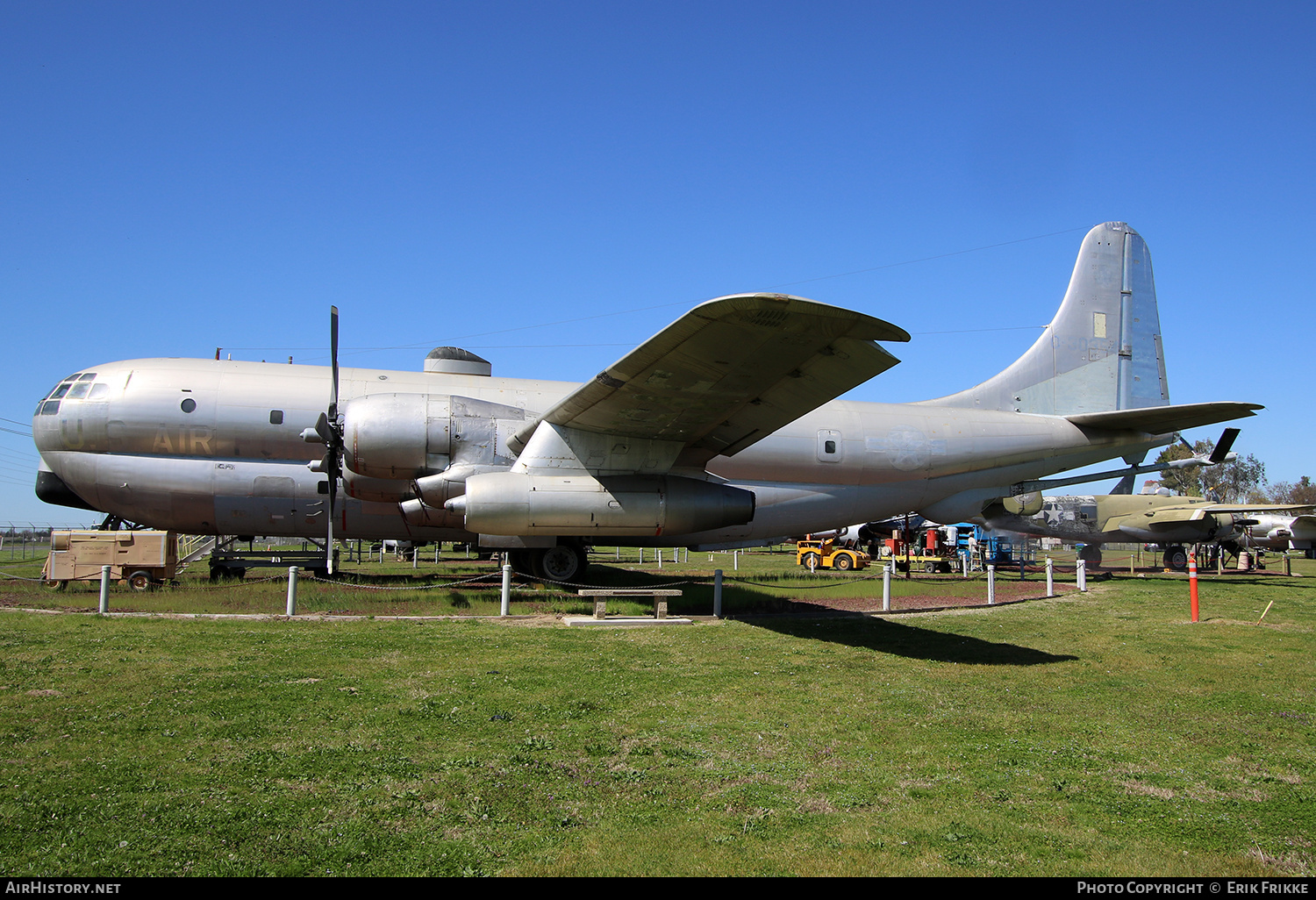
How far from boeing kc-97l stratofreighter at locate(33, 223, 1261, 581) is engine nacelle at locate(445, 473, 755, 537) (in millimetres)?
30

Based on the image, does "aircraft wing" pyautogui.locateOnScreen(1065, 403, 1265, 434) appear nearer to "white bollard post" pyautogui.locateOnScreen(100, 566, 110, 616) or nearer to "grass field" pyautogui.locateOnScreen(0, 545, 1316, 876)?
"grass field" pyautogui.locateOnScreen(0, 545, 1316, 876)

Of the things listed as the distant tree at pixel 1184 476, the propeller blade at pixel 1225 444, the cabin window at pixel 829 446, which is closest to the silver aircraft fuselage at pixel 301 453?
the cabin window at pixel 829 446

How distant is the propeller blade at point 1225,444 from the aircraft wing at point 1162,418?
23.7ft

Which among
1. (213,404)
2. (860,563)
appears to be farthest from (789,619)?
(860,563)

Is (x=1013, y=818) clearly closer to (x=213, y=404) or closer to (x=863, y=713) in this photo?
(x=863, y=713)

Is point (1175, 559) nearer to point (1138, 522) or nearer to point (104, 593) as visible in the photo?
point (1138, 522)

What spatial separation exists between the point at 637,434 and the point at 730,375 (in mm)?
2532

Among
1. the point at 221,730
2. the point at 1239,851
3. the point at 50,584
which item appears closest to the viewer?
the point at 1239,851

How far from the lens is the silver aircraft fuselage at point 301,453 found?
16.1 meters

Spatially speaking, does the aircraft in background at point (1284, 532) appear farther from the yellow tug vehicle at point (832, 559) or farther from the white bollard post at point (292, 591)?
the white bollard post at point (292, 591)

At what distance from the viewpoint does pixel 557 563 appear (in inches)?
661

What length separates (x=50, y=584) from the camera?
15.6 metres

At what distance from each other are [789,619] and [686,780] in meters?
8.79

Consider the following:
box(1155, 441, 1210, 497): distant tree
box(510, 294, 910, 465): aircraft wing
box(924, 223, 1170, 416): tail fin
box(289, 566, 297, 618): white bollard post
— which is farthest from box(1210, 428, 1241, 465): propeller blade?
box(1155, 441, 1210, 497): distant tree
